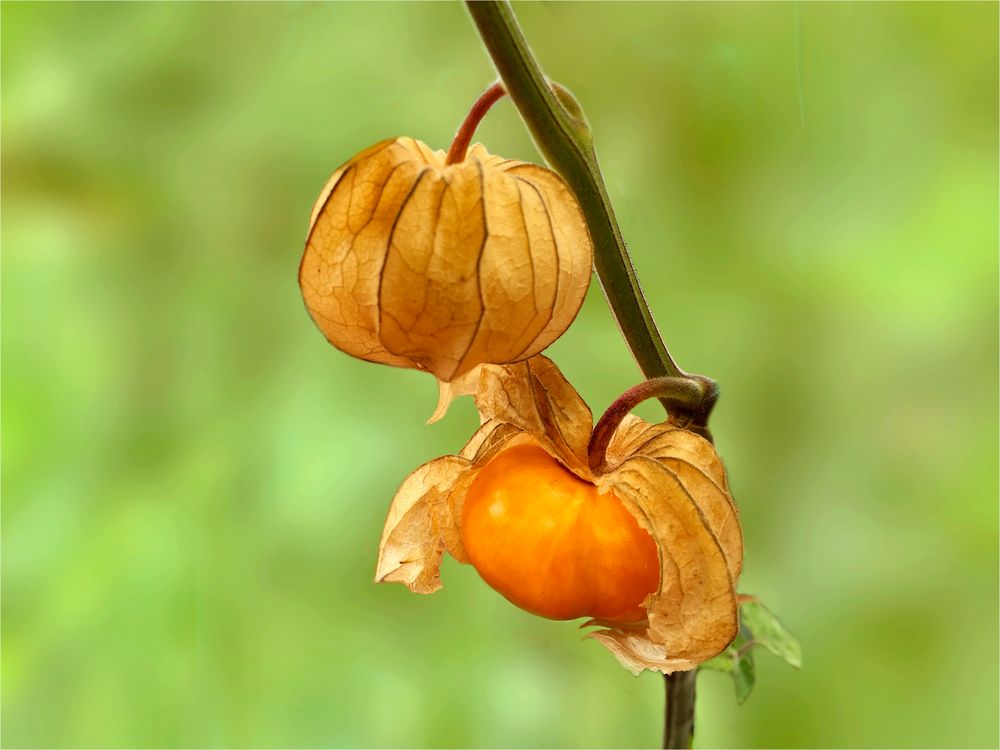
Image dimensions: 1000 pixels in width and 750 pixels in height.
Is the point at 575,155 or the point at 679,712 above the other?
the point at 575,155

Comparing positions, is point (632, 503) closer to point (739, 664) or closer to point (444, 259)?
point (444, 259)

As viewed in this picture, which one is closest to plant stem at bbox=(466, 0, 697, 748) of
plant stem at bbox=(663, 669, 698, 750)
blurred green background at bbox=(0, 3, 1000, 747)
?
plant stem at bbox=(663, 669, 698, 750)

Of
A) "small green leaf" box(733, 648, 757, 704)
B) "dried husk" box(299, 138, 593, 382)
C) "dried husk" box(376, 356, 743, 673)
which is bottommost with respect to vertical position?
"small green leaf" box(733, 648, 757, 704)

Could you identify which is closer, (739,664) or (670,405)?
(670,405)

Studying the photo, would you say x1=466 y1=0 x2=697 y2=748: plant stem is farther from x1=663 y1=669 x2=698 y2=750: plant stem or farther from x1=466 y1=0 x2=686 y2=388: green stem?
x1=663 y1=669 x2=698 y2=750: plant stem

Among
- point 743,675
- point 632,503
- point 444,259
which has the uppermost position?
point 444,259

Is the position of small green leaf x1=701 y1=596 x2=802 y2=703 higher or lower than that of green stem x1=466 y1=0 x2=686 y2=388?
lower

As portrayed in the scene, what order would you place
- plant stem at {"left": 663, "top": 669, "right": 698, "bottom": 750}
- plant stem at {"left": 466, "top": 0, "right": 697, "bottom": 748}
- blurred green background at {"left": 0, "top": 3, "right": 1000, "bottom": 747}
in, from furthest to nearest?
blurred green background at {"left": 0, "top": 3, "right": 1000, "bottom": 747} < plant stem at {"left": 663, "top": 669, "right": 698, "bottom": 750} < plant stem at {"left": 466, "top": 0, "right": 697, "bottom": 748}

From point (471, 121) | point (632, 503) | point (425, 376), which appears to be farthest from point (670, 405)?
point (425, 376)

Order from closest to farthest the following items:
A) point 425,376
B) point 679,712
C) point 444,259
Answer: point 444,259 → point 679,712 → point 425,376
